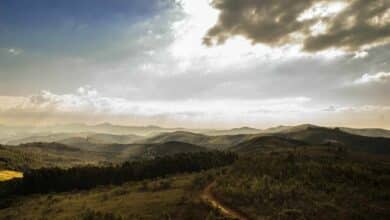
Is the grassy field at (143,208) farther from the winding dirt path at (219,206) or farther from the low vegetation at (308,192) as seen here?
the low vegetation at (308,192)

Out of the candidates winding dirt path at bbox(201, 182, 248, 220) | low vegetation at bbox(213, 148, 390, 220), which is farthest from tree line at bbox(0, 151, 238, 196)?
winding dirt path at bbox(201, 182, 248, 220)

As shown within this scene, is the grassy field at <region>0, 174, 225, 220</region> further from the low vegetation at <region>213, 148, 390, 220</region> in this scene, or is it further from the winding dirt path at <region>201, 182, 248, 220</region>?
the low vegetation at <region>213, 148, 390, 220</region>

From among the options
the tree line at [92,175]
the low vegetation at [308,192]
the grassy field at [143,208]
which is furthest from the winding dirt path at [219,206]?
the tree line at [92,175]

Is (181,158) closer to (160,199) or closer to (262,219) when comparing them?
(160,199)

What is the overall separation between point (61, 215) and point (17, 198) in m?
55.1

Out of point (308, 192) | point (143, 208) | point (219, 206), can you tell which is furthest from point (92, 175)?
point (308, 192)

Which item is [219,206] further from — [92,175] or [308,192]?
[92,175]

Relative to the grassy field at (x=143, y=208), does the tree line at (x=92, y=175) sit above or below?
below

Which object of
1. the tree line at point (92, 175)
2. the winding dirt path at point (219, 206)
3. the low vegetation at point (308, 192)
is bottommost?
the tree line at point (92, 175)

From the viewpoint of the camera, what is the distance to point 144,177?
405ft

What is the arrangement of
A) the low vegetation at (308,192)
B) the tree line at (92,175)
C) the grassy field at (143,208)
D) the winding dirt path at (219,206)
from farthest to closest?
the tree line at (92,175) < the grassy field at (143,208) < the winding dirt path at (219,206) < the low vegetation at (308,192)

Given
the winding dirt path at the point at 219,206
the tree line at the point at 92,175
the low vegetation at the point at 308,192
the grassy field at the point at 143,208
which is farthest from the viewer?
the tree line at the point at 92,175

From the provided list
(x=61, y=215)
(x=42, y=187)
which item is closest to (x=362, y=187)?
(x=61, y=215)

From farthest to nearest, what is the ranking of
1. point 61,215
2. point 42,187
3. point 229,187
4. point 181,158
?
point 181,158 < point 42,187 < point 61,215 < point 229,187
